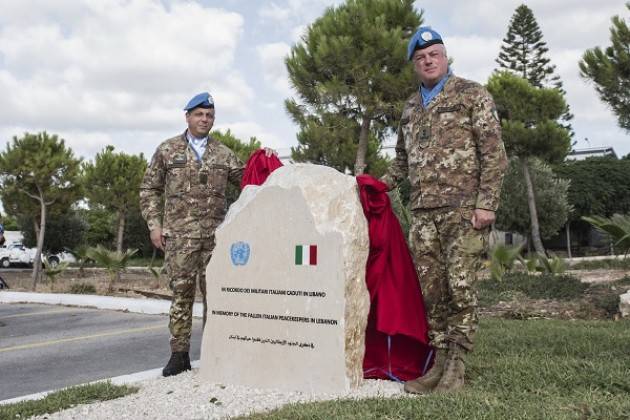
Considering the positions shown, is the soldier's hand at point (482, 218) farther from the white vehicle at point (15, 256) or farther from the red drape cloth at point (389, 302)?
the white vehicle at point (15, 256)

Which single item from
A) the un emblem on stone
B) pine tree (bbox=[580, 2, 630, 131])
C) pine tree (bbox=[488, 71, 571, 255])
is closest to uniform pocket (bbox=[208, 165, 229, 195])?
the un emblem on stone

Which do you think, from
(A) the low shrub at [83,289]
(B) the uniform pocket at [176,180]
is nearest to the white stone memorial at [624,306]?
(B) the uniform pocket at [176,180]

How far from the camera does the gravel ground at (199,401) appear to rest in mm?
3730

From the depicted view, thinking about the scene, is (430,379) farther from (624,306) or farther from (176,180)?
(624,306)

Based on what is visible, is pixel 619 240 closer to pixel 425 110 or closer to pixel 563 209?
pixel 425 110

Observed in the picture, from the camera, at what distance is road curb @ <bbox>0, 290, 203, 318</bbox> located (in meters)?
9.60

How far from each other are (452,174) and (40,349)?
5013 millimetres

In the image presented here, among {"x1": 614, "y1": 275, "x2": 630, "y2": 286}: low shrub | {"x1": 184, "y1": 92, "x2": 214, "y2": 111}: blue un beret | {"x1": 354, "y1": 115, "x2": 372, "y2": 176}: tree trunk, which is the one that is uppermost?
{"x1": 354, "y1": 115, "x2": 372, "y2": 176}: tree trunk

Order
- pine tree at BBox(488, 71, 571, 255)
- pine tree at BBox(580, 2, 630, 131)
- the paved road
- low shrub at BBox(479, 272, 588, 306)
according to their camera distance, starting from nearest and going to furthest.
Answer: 1. the paved road
2. low shrub at BBox(479, 272, 588, 306)
3. pine tree at BBox(580, 2, 630, 131)
4. pine tree at BBox(488, 71, 571, 255)

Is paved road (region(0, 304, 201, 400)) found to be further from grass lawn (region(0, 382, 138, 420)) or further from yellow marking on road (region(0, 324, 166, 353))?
grass lawn (region(0, 382, 138, 420))

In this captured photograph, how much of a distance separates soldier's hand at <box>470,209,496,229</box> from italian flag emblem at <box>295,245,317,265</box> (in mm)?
1049

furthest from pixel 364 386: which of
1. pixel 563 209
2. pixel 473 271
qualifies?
pixel 563 209

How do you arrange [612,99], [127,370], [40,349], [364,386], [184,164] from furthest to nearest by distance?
[612,99]
[40,349]
[127,370]
[184,164]
[364,386]

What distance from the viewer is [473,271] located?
3.86 meters
